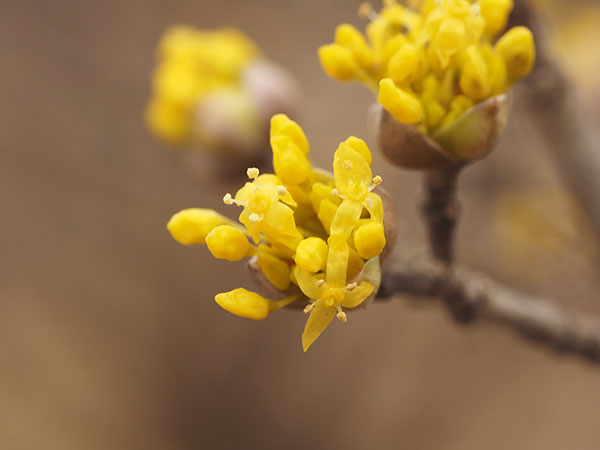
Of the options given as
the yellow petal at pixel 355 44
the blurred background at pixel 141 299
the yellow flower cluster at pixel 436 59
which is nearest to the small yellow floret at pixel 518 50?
the yellow flower cluster at pixel 436 59

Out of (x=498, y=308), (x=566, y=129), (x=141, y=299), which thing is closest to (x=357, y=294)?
(x=498, y=308)

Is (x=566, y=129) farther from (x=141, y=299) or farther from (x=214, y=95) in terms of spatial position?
(x=141, y=299)

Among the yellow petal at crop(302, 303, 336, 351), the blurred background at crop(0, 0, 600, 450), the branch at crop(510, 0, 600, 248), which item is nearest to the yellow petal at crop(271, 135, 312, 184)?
the yellow petal at crop(302, 303, 336, 351)

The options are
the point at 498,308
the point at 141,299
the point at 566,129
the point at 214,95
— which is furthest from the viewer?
the point at 141,299

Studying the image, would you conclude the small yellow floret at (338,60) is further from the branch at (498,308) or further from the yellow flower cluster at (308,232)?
the branch at (498,308)

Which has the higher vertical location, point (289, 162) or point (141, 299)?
point (289, 162)
